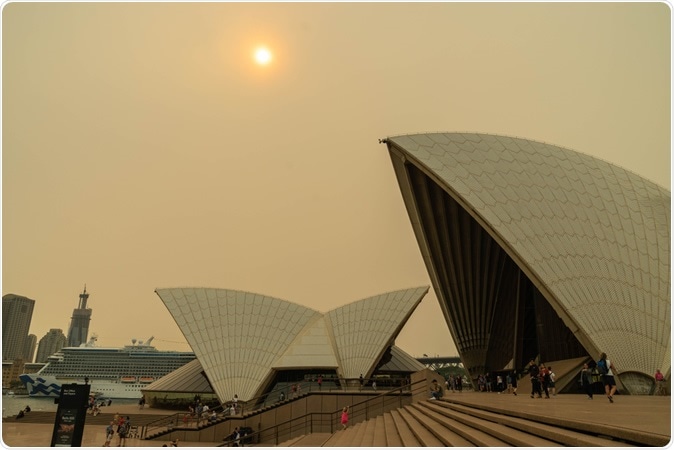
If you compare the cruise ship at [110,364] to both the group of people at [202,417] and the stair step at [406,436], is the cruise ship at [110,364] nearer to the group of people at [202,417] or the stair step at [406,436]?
the group of people at [202,417]

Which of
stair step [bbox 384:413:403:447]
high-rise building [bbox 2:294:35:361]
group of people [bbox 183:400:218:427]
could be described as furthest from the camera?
high-rise building [bbox 2:294:35:361]

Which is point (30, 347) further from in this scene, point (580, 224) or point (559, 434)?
point (559, 434)

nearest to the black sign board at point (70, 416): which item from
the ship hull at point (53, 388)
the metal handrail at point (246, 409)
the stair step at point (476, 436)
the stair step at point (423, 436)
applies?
the metal handrail at point (246, 409)

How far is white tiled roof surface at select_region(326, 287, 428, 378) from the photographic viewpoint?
32.1 m

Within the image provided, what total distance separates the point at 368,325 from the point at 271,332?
7.13 metres

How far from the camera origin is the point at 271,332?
34094 mm

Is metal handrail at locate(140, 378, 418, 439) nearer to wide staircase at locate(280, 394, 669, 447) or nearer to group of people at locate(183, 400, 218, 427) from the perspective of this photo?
group of people at locate(183, 400, 218, 427)

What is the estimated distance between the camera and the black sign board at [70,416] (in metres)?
13.7

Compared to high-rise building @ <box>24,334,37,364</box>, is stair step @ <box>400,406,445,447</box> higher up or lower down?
lower down

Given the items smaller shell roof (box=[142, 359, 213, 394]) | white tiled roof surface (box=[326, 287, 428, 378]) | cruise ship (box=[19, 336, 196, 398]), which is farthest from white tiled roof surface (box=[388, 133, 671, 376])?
cruise ship (box=[19, 336, 196, 398])

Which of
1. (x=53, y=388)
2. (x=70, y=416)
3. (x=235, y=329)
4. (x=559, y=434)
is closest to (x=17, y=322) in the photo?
(x=53, y=388)

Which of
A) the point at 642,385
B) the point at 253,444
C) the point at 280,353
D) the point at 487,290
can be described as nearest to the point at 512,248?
the point at 642,385

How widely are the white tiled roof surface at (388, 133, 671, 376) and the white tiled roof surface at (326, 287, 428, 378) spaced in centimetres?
1445

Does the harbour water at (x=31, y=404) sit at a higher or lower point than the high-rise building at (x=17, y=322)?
lower
